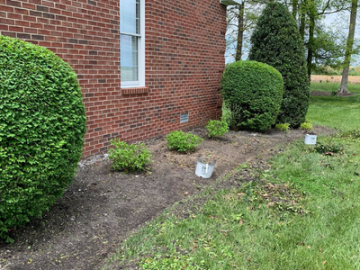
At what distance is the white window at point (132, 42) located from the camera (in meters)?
5.40

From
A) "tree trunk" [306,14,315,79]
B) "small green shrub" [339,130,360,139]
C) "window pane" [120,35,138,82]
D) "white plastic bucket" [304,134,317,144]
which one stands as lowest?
"small green shrub" [339,130,360,139]

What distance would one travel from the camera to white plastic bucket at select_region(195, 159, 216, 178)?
4.28m

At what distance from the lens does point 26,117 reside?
7.38 feet

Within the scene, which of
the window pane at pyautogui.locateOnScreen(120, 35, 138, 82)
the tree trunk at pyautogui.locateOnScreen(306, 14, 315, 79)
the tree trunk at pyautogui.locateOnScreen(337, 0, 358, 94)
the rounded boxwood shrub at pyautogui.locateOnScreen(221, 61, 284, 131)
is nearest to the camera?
the window pane at pyautogui.locateOnScreen(120, 35, 138, 82)

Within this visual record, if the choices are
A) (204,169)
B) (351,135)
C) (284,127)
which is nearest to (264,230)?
(204,169)

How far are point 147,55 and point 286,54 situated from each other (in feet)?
14.2

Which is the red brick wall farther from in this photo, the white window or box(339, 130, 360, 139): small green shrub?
box(339, 130, 360, 139): small green shrub

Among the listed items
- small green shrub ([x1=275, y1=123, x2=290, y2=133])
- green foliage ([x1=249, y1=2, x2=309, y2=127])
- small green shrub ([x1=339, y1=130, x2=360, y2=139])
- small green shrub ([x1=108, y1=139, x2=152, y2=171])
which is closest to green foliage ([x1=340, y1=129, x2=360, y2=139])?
small green shrub ([x1=339, y1=130, x2=360, y2=139])

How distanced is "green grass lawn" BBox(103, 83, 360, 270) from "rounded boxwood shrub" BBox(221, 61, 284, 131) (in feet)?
9.76

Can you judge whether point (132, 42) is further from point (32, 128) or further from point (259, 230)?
point (259, 230)

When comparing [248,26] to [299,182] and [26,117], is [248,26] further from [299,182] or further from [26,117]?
[26,117]

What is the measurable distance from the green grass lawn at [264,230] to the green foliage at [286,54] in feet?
14.0

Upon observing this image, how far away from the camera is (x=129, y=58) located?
18.5 ft

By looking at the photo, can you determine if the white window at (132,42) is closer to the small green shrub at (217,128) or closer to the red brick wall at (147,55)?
the red brick wall at (147,55)
